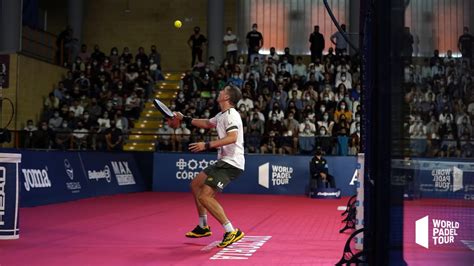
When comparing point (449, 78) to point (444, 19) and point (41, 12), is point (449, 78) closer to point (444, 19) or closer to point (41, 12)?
point (444, 19)

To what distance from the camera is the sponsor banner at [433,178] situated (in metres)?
5.03

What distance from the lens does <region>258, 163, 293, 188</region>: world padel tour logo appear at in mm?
20016

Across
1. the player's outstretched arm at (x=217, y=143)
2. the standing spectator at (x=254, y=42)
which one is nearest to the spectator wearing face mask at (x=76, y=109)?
the standing spectator at (x=254, y=42)

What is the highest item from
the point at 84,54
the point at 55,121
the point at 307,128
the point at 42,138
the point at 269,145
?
the point at 84,54

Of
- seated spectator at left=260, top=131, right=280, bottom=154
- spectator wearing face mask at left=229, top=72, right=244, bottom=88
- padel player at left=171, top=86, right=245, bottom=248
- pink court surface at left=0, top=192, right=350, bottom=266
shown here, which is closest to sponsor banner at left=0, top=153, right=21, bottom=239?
pink court surface at left=0, top=192, right=350, bottom=266

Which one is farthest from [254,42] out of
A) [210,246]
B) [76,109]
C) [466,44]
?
[466,44]

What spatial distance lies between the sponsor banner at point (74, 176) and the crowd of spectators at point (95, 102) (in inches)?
72.4

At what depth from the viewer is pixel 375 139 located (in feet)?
17.9

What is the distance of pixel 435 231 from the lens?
19.4 ft

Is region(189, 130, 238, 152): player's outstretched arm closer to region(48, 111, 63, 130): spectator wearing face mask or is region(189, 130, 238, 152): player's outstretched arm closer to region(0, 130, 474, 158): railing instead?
region(0, 130, 474, 158): railing

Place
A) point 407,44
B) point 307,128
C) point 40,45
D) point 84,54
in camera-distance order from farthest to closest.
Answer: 1. point 40,45
2. point 84,54
3. point 307,128
4. point 407,44

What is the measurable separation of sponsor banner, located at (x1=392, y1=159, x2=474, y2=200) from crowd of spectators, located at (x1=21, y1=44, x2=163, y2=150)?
1516 cm

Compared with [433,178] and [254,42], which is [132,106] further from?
[433,178]

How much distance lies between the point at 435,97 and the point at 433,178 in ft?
4.36
